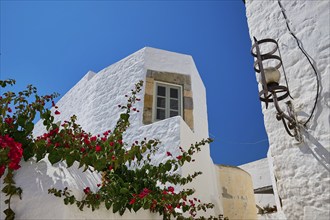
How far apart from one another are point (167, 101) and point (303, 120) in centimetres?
352

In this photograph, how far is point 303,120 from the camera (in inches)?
130

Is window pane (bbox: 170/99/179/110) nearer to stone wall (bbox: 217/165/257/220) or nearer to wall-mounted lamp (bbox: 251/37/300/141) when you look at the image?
stone wall (bbox: 217/165/257/220)

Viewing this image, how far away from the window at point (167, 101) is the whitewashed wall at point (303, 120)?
278cm

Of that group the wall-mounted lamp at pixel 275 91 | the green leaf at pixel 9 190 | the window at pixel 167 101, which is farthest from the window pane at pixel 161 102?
the green leaf at pixel 9 190

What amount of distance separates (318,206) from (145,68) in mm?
4838

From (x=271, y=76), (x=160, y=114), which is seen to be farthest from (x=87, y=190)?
(x=160, y=114)

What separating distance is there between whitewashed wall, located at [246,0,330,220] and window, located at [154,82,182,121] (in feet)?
9.13

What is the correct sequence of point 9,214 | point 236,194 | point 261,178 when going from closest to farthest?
point 9,214, point 236,194, point 261,178

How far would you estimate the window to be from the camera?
20.5ft

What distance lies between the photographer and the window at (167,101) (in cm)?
625

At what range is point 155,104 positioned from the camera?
630 centimetres

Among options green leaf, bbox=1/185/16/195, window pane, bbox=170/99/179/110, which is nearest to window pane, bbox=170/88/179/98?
window pane, bbox=170/99/179/110

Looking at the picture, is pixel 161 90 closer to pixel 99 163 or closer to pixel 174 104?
pixel 174 104

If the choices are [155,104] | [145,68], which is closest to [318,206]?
[155,104]
